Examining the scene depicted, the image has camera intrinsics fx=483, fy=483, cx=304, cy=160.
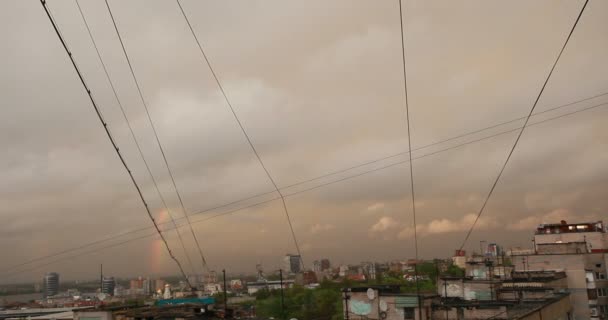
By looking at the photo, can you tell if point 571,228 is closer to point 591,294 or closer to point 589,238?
Result: point 589,238

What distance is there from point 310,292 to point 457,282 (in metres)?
48.8

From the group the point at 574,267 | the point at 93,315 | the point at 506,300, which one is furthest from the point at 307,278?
the point at 506,300

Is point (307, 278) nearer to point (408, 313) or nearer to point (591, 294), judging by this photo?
point (591, 294)

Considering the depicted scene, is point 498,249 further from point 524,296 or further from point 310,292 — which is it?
point 524,296

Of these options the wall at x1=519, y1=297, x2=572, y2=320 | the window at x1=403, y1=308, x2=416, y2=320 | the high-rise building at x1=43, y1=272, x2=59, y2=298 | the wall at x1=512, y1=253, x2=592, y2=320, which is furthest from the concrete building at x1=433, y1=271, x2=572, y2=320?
the high-rise building at x1=43, y1=272, x2=59, y2=298

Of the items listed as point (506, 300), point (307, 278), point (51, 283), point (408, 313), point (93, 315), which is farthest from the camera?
point (51, 283)

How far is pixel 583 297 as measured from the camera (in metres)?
42.6

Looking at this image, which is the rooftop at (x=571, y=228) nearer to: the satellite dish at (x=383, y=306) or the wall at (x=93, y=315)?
the satellite dish at (x=383, y=306)

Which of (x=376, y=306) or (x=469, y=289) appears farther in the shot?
(x=469, y=289)

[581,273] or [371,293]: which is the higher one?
[371,293]

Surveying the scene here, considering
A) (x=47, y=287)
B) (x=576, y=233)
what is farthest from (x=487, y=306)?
(x=47, y=287)

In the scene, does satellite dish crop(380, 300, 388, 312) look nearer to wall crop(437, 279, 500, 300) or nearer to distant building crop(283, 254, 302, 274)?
wall crop(437, 279, 500, 300)

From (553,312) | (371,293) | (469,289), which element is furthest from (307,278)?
(553,312)

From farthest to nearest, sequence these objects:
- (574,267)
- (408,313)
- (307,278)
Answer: (307,278) < (574,267) < (408,313)
